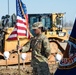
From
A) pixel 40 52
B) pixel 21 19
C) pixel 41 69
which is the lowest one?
pixel 41 69

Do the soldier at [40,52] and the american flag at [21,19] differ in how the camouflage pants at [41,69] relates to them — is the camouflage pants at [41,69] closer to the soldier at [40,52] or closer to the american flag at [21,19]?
the soldier at [40,52]

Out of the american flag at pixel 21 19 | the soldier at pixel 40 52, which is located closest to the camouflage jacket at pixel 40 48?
the soldier at pixel 40 52

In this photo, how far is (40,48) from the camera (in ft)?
22.2

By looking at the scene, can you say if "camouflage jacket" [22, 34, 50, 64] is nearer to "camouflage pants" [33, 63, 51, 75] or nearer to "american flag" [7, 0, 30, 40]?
"camouflage pants" [33, 63, 51, 75]

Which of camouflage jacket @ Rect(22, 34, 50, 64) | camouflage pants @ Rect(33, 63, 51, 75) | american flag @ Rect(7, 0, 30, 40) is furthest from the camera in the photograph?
american flag @ Rect(7, 0, 30, 40)

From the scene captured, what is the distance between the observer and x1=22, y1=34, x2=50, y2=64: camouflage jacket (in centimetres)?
671

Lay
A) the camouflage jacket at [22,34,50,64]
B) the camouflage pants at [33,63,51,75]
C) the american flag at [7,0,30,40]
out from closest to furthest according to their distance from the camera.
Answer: the camouflage jacket at [22,34,50,64], the camouflage pants at [33,63,51,75], the american flag at [7,0,30,40]

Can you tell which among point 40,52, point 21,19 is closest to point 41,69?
point 40,52

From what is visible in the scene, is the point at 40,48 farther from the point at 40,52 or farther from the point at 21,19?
the point at 21,19

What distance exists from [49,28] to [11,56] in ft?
15.4

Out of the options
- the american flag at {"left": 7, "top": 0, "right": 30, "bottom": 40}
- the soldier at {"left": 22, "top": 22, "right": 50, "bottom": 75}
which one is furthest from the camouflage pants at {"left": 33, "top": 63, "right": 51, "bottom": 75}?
the american flag at {"left": 7, "top": 0, "right": 30, "bottom": 40}

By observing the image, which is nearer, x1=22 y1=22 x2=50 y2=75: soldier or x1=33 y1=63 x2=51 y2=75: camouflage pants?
x1=22 y1=22 x2=50 y2=75: soldier

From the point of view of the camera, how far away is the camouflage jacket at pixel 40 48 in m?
6.71

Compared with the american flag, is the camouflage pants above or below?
below
